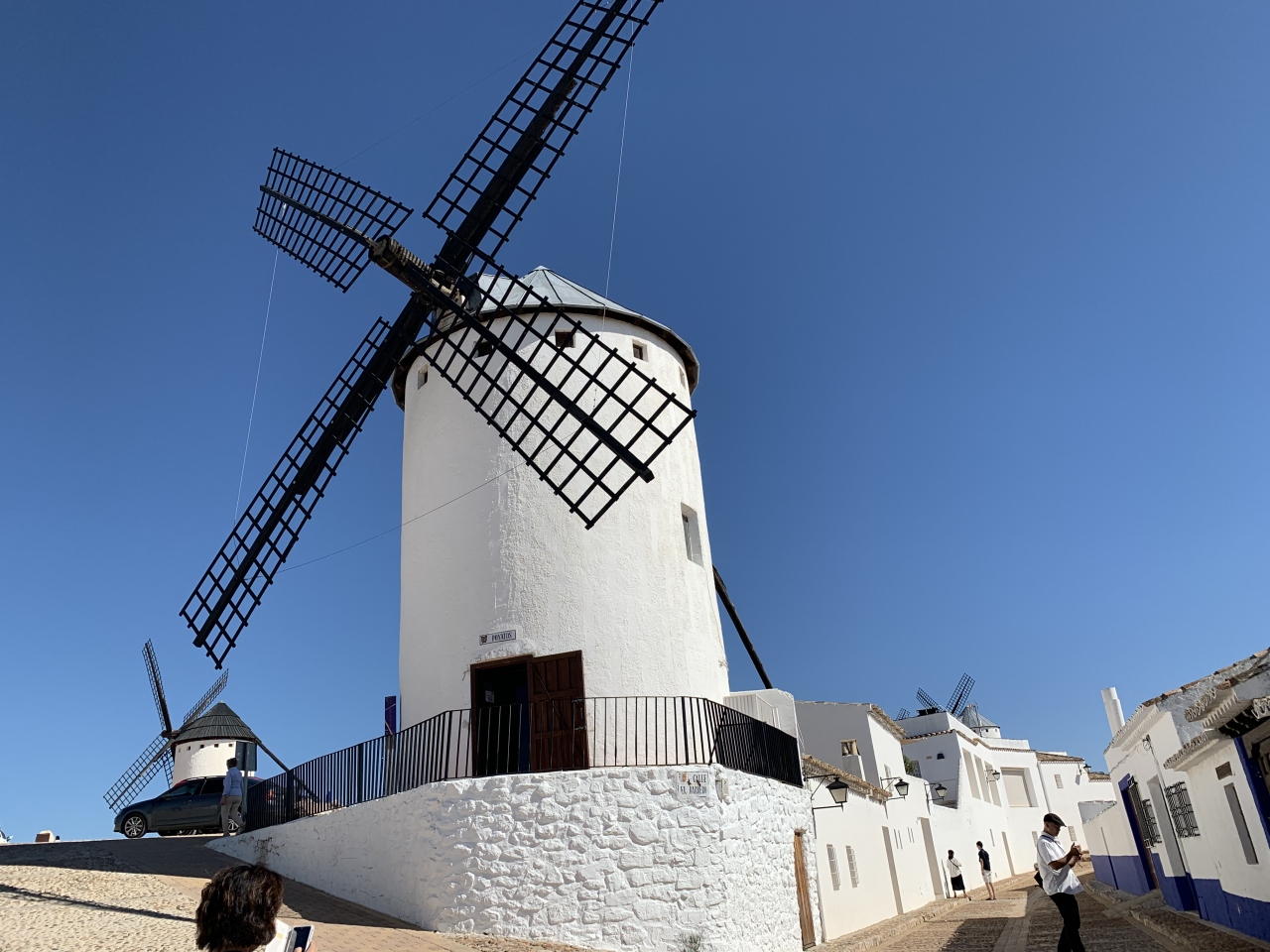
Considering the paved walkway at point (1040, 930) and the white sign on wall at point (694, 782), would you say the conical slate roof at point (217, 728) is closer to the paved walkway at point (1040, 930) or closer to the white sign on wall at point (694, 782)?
the paved walkway at point (1040, 930)

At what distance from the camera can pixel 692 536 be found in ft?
45.9

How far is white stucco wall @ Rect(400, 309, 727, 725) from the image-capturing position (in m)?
12.1

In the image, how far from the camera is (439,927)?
9.70 m

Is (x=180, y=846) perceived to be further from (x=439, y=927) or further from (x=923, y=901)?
(x=923, y=901)

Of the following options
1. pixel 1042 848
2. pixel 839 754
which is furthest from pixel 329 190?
pixel 839 754

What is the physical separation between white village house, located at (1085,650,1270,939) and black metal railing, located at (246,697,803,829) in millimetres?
4908

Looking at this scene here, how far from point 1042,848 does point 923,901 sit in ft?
53.6

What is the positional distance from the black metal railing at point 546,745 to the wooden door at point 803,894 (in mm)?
1095

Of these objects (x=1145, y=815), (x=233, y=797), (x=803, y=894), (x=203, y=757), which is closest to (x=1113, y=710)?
(x=1145, y=815)

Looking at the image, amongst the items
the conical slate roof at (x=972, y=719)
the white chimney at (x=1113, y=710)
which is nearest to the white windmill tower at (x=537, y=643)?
the white chimney at (x=1113, y=710)

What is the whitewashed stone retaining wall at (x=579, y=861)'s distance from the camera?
9.48 m

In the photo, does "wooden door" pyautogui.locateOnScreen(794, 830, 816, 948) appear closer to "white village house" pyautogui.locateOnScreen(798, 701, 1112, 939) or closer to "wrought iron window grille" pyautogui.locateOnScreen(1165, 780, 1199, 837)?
"white village house" pyautogui.locateOnScreen(798, 701, 1112, 939)

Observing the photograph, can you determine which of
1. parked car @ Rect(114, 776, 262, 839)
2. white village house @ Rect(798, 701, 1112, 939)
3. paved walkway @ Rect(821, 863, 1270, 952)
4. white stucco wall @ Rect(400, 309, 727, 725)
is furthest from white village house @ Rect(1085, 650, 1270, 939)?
parked car @ Rect(114, 776, 262, 839)

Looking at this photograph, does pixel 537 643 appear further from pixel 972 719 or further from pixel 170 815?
pixel 972 719
